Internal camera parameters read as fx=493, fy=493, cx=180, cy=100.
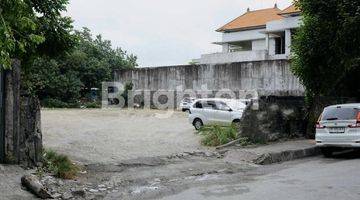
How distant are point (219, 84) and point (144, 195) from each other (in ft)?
95.4

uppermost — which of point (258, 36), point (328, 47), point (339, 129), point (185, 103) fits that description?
point (258, 36)

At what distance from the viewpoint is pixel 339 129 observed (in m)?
15.3

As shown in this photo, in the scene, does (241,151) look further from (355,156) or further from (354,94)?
(354,94)

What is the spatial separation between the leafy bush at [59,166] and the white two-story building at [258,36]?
106 ft

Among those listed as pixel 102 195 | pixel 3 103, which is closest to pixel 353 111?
pixel 102 195

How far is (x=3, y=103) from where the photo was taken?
1030 centimetres

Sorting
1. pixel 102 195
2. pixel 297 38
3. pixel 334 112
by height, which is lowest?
pixel 102 195

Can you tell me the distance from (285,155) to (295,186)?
5.35 meters

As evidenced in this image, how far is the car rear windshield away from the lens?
50.0 feet

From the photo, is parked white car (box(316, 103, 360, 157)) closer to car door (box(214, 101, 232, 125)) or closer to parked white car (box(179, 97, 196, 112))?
car door (box(214, 101, 232, 125))

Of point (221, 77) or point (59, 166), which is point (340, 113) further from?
point (221, 77)

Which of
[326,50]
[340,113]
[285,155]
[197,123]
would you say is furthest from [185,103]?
[340,113]

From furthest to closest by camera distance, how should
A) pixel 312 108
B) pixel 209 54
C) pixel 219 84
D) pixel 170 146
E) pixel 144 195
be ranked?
pixel 209 54 < pixel 219 84 < pixel 312 108 < pixel 170 146 < pixel 144 195

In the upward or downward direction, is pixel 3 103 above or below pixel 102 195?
above
